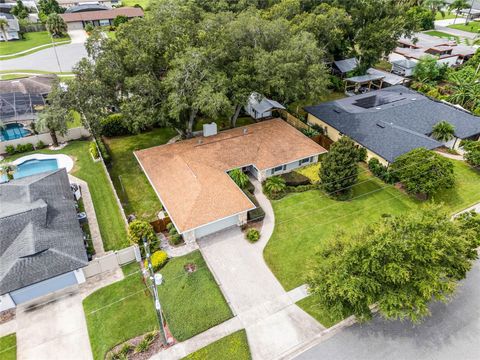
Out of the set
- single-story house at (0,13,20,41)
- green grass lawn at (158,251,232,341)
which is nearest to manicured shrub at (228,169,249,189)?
green grass lawn at (158,251,232,341)

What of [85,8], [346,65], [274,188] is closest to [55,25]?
[85,8]

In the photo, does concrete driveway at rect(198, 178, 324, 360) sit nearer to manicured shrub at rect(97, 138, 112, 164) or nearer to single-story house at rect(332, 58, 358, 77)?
manicured shrub at rect(97, 138, 112, 164)

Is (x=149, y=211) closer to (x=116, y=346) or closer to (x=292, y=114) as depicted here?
(x=116, y=346)

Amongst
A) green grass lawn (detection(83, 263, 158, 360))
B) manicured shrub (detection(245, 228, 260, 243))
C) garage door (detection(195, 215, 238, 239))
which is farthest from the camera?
garage door (detection(195, 215, 238, 239))

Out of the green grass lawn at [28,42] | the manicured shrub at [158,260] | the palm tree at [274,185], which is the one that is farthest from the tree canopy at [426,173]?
the green grass lawn at [28,42]

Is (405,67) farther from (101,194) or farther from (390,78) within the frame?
(101,194)
